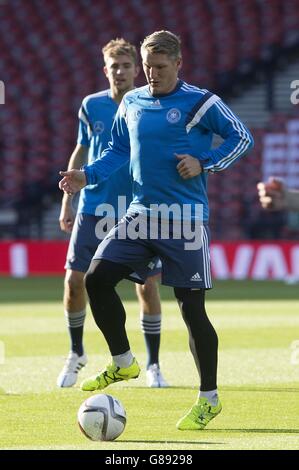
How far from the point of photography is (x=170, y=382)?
8.84m

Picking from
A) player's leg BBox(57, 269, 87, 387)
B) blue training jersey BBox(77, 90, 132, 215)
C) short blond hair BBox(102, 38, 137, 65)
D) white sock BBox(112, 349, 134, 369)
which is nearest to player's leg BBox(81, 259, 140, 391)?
white sock BBox(112, 349, 134, 369)

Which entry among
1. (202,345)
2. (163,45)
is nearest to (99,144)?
(163,45)

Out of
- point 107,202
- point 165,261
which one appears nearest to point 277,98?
point 107,202

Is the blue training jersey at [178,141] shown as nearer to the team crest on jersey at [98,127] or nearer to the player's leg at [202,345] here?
the player's leg at [202,345]

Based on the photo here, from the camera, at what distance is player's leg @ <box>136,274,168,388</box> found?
8.66m

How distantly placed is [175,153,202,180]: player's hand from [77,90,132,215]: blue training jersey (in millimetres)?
1746

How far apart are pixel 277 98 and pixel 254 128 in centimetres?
112

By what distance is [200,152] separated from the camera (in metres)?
6.96

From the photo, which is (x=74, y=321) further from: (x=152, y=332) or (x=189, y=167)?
(x=189, y=167)

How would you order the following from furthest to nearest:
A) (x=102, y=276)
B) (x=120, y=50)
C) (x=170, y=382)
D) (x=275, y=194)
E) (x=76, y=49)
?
(x=76, y=49), (x=170, y=382), (x=120, y=50), (x=102, y=276), (x=275, y=194)

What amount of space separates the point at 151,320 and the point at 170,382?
49 cm

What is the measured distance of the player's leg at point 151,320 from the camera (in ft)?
28.4

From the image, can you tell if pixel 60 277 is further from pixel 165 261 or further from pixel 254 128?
pixel 165 261

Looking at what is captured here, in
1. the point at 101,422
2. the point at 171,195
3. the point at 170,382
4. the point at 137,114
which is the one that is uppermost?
the point at 137,114
